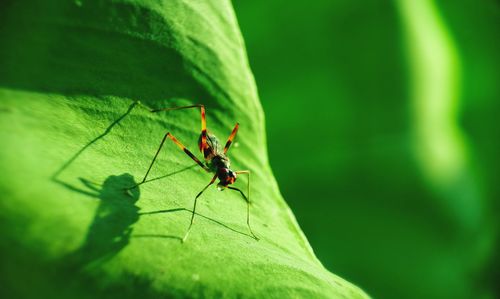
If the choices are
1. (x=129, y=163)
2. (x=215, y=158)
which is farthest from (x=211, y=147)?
(x=129, y=163)

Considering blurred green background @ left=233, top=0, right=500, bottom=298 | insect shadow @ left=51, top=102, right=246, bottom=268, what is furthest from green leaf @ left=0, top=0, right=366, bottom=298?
blurred green background @ left=233, top=0, right=500, bottom=298

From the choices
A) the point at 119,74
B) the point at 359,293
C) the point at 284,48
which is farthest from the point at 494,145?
the point at 119,74

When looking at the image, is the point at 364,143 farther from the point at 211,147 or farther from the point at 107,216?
the point at 107,216

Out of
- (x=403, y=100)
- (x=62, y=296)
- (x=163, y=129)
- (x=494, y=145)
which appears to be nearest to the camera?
(x=62, y=296)

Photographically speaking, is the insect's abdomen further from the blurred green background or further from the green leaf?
the blurred green background

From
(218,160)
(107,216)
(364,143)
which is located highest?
(364,143)

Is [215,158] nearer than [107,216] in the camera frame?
No

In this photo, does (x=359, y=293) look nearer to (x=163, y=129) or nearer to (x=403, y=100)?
(x=163, y=129)
